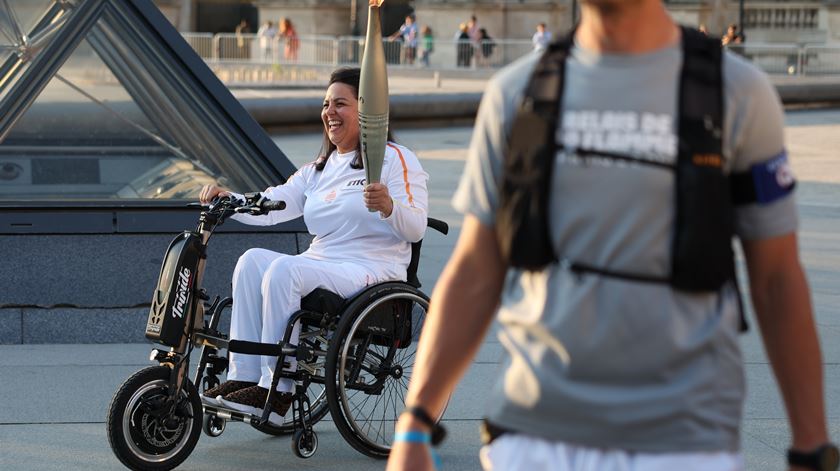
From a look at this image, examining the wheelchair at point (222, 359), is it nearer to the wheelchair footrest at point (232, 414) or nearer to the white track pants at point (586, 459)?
the wheelchair footrest at point (232, 414)

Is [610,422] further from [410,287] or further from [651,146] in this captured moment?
[410,287]

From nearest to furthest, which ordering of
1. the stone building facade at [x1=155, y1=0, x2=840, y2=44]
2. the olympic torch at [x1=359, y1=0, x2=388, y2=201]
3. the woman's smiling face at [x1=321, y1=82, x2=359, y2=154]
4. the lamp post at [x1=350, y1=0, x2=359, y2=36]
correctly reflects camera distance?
the olympic torch at [x1=359, y1=0, x2=388, y2=201], the woman's smiling face at [x1=321, y1=82, x2=359, y2=154], the stone building facade at [x1=155, y1=0, x2=840, y2=44], the lamp post at [x1=350, y1=0, x2=359, y2=36]

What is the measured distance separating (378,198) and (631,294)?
9.50 feet

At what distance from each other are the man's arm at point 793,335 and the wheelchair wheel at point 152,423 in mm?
2993

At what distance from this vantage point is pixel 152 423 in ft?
16.6

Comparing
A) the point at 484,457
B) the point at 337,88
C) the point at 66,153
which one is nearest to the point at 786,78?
the point at 66,153

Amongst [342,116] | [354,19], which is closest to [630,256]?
[342,116]

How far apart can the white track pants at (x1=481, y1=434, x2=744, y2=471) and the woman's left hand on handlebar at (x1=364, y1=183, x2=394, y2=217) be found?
8.91 ft

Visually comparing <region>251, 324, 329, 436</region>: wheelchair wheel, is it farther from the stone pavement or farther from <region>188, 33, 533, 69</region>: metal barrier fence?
<region>188, 33, 533, 69</region>: metal barrier fence

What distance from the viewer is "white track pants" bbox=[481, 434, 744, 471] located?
7.75 feet

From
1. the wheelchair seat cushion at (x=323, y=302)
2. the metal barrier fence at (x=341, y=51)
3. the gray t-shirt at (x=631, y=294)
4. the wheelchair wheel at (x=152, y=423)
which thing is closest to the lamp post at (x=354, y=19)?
the metal barrier fence at (x=341, y=51)

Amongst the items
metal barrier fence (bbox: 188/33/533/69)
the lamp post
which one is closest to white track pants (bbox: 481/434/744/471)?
metal barrier fence (bbox: 188/33/533/69)

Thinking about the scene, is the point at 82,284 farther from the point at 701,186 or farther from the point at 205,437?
the point at 701,186

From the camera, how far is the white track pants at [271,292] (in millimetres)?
5258
